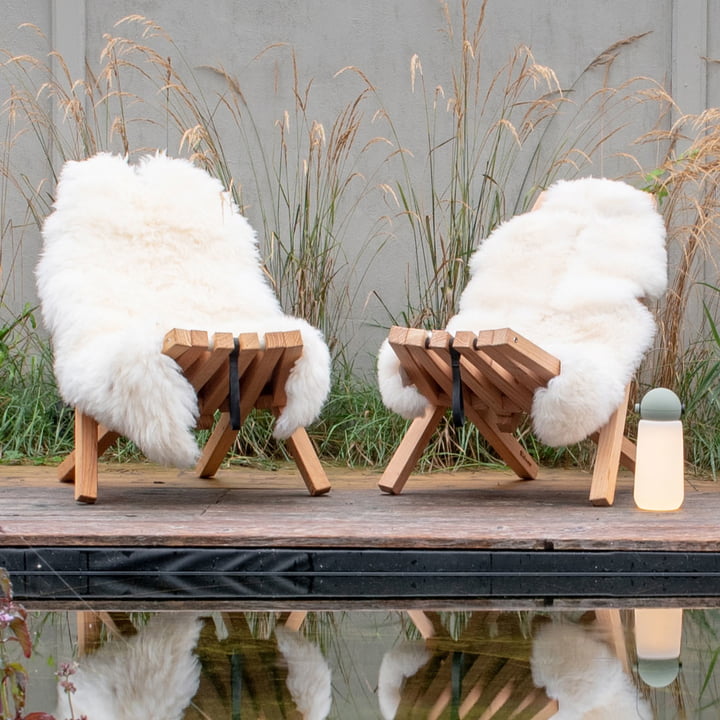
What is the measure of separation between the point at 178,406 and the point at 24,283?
2.11 meters

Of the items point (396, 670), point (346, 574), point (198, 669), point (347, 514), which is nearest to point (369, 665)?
point (396, 670)

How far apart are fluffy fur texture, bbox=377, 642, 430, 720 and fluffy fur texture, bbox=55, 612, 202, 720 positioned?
1.04 ft

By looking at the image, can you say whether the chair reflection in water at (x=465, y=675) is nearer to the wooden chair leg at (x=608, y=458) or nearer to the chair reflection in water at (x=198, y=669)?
the chair reflection in water at (x=198, y=669)

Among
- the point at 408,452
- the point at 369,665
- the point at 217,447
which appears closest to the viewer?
the point at 369,665

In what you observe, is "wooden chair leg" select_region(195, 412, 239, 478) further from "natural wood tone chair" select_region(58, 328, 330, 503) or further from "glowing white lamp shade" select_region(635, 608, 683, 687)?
"glowing white lamp shade" select_region(635, 608, 683, 687)

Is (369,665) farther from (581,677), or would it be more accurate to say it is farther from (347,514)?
(347,514)

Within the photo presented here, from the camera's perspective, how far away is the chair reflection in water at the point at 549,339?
10.4ft

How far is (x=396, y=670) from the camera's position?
6.79 ft

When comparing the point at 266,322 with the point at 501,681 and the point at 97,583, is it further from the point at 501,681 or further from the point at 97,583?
the point at 501,681

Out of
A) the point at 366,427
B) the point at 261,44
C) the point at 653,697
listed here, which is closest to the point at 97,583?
the point at 653,697

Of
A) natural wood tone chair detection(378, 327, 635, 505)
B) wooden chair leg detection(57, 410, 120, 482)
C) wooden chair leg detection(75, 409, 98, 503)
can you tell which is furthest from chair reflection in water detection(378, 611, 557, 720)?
wooden chair leg detection(57, 410, 120, 482)

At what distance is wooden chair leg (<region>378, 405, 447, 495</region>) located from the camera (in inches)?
137

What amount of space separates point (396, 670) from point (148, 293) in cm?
178

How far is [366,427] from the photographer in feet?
13.7
